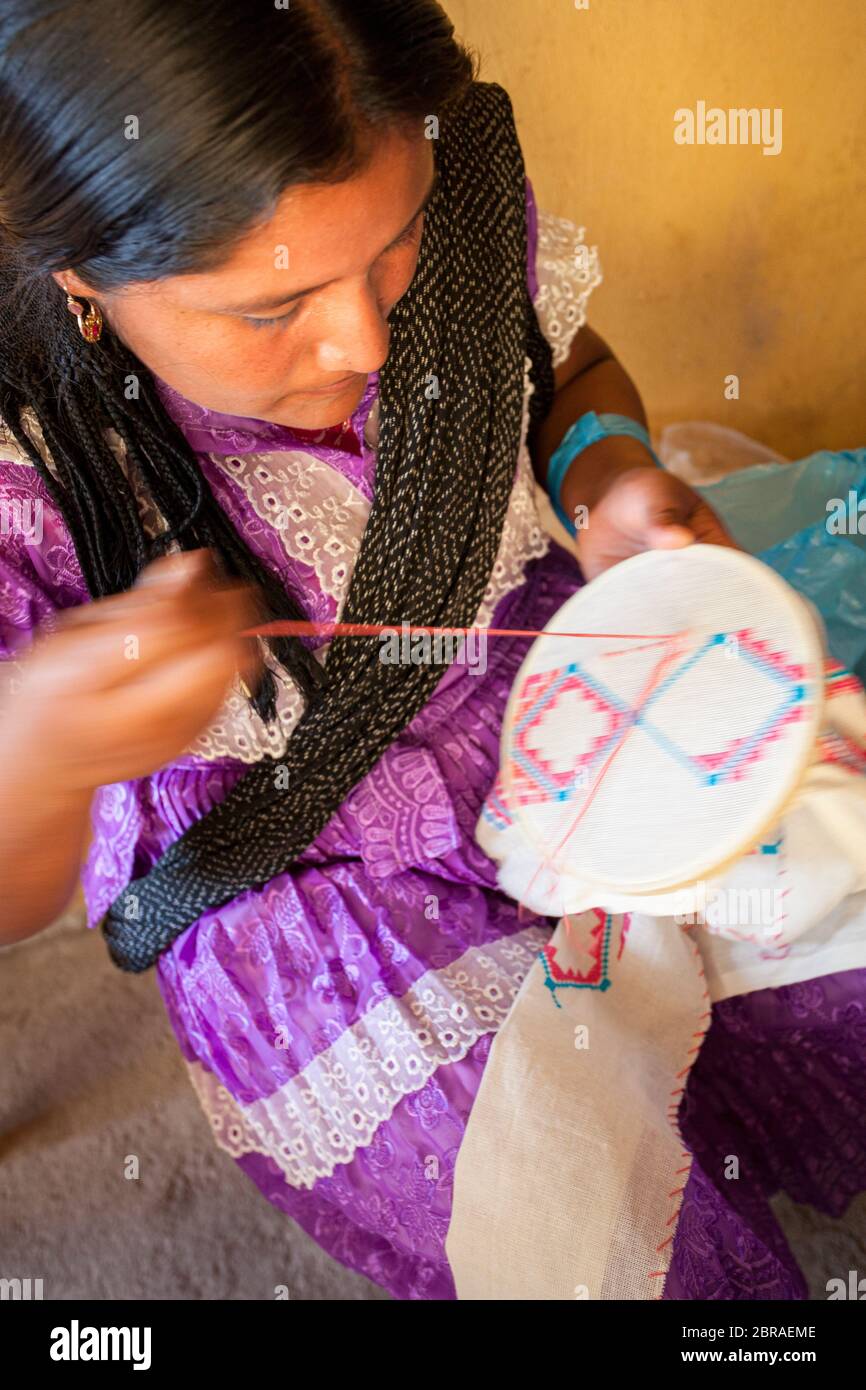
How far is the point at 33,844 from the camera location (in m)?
0.79

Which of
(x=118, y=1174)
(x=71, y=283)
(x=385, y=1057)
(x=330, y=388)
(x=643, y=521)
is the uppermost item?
(x=71, y=283)

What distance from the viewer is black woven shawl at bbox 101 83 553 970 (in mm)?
1023

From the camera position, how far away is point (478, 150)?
3.57 ft

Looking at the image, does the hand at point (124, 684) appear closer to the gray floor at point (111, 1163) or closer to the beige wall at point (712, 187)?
the gray floor at point (111, 1163)

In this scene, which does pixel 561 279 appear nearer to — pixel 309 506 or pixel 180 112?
pixel 309 506

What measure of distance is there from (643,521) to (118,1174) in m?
1.18

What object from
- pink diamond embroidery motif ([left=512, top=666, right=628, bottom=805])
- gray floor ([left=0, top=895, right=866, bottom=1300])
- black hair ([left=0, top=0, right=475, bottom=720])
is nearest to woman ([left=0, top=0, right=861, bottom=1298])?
black hair ([left=0, top=0, right=475, bottom=720])

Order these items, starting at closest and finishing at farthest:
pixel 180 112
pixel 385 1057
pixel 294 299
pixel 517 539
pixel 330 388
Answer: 1. pixel 180 112
2. pixel 294 299
3. pixel 330 388
4. pixel 385 1057
5. pixel 517 539

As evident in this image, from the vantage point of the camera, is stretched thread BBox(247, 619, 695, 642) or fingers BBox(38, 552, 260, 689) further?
stretched thread BBox(247, 619, 695, 642)

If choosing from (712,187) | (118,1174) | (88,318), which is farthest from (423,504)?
(118,1174)

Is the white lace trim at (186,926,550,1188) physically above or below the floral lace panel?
below

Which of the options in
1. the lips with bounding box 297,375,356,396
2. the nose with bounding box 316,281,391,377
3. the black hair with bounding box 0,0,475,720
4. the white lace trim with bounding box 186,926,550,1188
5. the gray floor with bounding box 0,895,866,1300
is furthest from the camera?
the gray floor with bounding box 0,895,866,1300

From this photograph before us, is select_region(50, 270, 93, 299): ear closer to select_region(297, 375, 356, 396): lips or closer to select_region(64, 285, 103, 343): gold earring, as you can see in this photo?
select_region(64, 285, 103, 343): gold earring

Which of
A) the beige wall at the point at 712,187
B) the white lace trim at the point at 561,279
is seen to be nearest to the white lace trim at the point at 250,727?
the white lace trim at the point at 561,279
